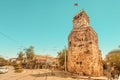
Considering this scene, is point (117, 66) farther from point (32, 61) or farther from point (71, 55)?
point (32, 61)

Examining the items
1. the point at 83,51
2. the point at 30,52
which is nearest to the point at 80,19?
the point at 83,51

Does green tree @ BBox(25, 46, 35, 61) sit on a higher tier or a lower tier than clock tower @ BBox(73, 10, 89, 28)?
lower

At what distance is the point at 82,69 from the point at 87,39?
860 cm

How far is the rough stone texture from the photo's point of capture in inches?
1398

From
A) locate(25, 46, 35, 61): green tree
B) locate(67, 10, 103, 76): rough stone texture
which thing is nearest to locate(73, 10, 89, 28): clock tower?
locate(67, 10, 103, 76): rough stone texture

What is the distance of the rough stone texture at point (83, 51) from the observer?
35500 mm

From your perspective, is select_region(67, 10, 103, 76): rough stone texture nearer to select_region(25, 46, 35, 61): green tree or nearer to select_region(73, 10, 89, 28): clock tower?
select_region(73, 10, 89, 28): clock tower

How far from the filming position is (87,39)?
37.2 meters

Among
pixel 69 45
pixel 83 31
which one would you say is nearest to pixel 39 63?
pixel 69 45

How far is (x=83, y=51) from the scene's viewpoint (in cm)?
3694

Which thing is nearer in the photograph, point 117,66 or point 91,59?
point 91,59

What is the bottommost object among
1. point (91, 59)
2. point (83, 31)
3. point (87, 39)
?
point (91, 59)

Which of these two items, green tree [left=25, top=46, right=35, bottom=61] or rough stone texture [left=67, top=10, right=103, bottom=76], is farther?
green tree [left=25, top=46, right=35, bottom=61]

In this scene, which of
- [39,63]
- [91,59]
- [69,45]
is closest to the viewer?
[91,59]
